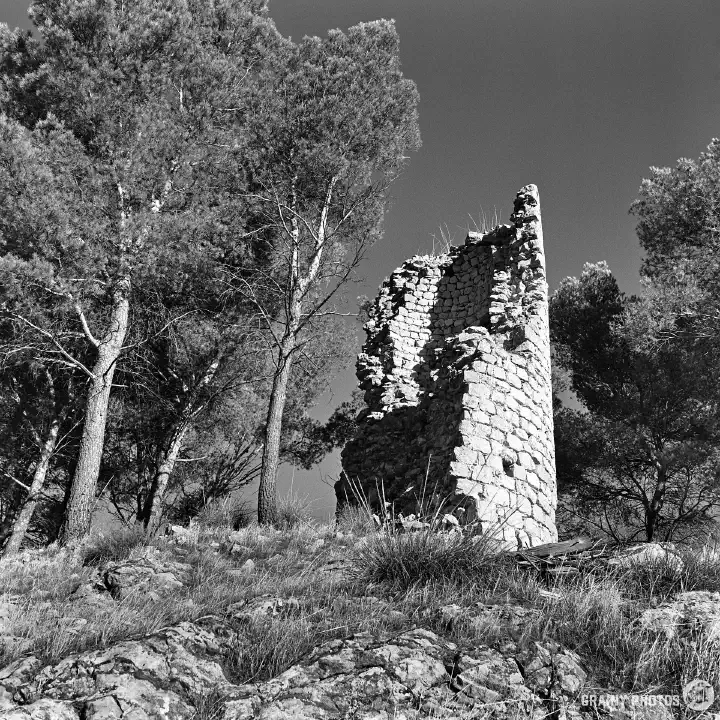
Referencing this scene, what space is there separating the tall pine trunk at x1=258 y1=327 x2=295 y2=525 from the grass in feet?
9.84

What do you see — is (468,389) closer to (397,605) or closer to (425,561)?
(425,561)

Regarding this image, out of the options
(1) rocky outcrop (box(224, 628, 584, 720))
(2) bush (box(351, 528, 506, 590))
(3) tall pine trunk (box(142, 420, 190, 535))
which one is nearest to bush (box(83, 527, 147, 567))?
(2) bush (box(351, 528, 506, 590))

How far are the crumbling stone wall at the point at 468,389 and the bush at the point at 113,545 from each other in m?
2.90

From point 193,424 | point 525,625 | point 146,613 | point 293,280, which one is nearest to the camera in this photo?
point 525,625

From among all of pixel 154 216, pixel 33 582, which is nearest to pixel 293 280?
pixel 154 216

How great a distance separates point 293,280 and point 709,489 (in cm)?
837

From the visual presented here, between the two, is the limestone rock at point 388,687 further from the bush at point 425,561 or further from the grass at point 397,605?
the bush at point 425,561

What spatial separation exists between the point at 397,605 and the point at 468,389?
156 inches

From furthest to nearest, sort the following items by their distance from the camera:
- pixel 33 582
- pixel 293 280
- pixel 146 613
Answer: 1. pixel 293 280
2. pixel 33 582
3. pixel 146 613

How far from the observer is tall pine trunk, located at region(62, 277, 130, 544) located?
8141 mm

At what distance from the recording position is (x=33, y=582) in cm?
486

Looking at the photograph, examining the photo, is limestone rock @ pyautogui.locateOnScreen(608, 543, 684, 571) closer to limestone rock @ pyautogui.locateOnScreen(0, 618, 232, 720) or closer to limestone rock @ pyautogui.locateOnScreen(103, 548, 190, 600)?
limestone rock @ pyautogui.locateOnScreen(0, 618, 232, 720)

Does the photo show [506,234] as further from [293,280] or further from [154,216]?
[154,216]

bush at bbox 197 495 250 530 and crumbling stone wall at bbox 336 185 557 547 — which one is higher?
crumbling stone wall at bbox 336 185 557 547
